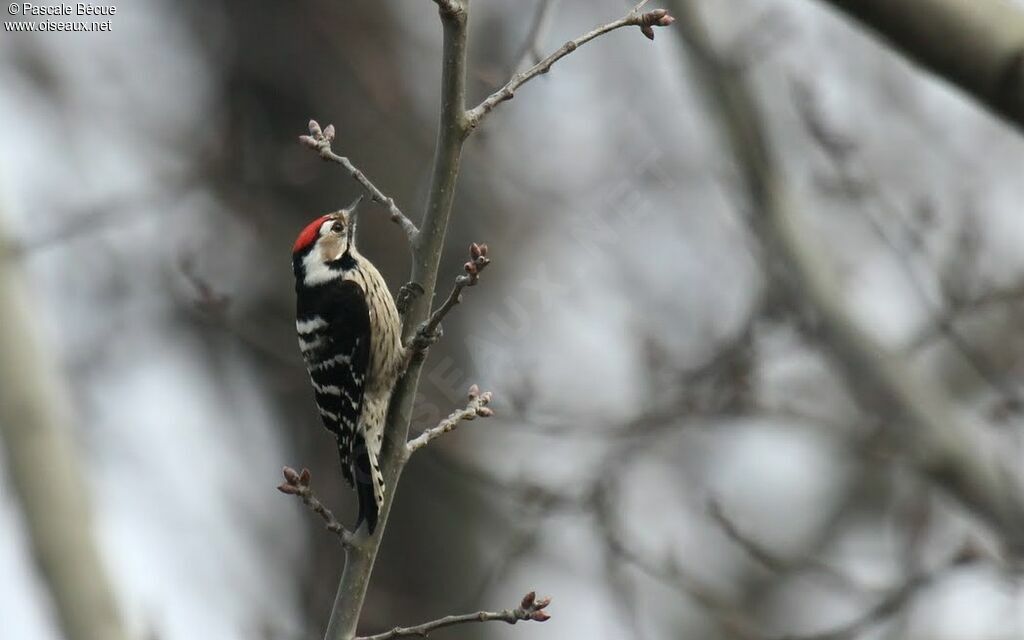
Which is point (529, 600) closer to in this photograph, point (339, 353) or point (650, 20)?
point (650, 20)

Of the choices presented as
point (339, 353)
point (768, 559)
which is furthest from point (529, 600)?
point (768, 559)

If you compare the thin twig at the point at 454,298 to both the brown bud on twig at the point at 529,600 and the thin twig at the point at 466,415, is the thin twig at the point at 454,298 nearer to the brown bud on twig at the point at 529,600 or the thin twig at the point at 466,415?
the thin twig at the point at 466,415

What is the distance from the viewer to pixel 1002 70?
11.0ft

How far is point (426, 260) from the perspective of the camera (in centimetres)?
339

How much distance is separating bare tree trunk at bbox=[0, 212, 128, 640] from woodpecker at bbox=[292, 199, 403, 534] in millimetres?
1012

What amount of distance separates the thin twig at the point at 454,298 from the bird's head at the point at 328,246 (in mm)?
2072

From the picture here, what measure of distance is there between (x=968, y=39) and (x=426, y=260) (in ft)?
5.42

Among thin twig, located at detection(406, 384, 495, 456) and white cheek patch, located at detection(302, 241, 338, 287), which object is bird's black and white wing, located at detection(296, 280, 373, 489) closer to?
white cheek patch, located at detection(302, 241, 338, 287)

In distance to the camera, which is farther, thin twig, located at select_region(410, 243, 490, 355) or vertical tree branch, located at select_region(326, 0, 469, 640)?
thin twig, located at select_region(410, 243, 490, 355)

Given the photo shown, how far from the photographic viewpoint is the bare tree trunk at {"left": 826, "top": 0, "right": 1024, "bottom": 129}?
335cm

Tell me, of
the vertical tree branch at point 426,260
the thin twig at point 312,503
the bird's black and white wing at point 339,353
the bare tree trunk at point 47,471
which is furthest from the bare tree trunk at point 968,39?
the bare tree trunk at point 47,471

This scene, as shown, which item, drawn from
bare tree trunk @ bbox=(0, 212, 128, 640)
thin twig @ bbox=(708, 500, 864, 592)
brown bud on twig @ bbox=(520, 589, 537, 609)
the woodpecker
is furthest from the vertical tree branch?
thin twig @ bbox=(708, 500, 864, 592)

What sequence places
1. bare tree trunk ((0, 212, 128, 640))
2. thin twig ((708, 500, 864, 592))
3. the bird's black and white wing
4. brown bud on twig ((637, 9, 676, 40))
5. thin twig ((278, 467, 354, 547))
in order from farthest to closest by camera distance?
thin twig ((708, 500, 864, 592)) → the bird's black and white wing → bare tree trunk ((0, 212, 128, 640)) → brown bud on twig ((637, 9, 676, 40)) → thin twig ((278, 467, 354, 547))

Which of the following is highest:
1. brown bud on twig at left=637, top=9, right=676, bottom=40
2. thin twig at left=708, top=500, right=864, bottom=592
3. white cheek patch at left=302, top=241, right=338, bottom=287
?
white cheek patch at left=302, top=241, right=338, bottom=287
